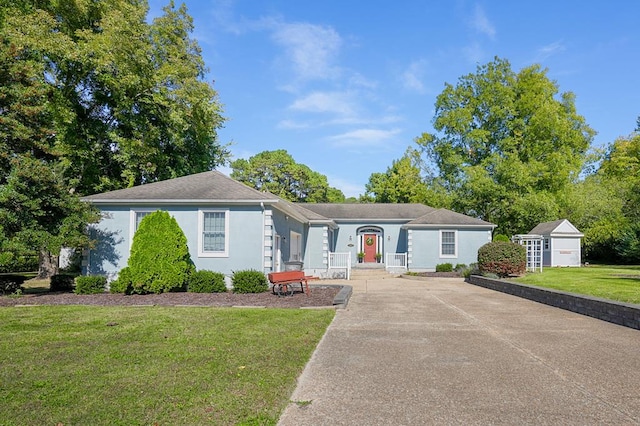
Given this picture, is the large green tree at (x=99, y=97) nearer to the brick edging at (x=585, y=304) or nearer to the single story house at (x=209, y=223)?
the single story house at (x=209, y=223)

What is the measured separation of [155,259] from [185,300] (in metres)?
2.14

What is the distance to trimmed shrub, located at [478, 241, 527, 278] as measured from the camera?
18.5 meters

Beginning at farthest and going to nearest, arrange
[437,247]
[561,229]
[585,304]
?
[561,229], [437,247], [585,304]

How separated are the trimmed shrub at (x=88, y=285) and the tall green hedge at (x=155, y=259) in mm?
905

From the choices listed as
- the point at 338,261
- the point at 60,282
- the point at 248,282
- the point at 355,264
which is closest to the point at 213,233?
the point at 248,282

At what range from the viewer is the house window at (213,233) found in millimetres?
15250

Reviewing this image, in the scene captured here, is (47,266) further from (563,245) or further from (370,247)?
(563,245)

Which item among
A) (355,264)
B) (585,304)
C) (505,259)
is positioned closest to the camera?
(585,304)

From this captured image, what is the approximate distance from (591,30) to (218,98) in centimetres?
1733

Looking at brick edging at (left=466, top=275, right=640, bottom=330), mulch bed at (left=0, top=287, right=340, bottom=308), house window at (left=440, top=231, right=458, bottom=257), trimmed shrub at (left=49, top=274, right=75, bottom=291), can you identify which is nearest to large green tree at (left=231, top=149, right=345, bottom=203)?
house window at (left=440, top=231, right=458, bottom=257)

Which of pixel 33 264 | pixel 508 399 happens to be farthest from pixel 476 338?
pixel 33 264

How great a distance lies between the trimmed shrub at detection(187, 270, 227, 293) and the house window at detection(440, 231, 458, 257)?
1527cm

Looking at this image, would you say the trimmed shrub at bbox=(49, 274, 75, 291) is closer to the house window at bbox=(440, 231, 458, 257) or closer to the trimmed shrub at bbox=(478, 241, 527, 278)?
the trimmed shrub at bbox=(478, 241, 527, 278)

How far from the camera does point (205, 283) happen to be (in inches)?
551
